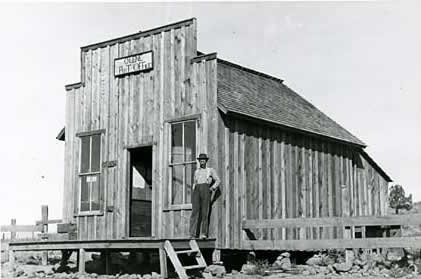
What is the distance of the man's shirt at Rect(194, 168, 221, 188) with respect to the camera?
1530 centimetres

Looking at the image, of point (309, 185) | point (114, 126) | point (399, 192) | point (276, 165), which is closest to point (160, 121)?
point (114, 126)

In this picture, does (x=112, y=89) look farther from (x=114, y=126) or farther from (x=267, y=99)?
(x=267, y=99)

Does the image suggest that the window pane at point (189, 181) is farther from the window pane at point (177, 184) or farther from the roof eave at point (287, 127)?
the roof eave at point (287, 127)

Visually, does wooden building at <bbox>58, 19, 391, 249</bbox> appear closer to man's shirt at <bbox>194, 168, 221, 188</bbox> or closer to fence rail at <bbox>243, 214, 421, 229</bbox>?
man's shirt at <bbox>194, 168, 221, 188</bbox>

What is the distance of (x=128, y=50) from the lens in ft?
59.2

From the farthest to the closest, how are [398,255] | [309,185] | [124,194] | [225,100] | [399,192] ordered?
[399,192] < [398,255] < [309,185] < [124,194] < [225,100]

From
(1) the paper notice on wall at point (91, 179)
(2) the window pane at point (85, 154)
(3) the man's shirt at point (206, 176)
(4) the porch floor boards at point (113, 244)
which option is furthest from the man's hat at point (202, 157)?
(2) the window pane at point (85, 154)

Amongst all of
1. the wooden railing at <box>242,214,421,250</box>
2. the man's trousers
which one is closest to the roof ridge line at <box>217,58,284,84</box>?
the man's trousers

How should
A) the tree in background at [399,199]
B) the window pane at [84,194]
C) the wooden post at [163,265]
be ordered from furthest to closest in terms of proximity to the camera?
1. the tree in background at [399,199]
2. the window pane at [84,194]
3. the wooden post at [163,265]

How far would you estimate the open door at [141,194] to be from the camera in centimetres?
1947

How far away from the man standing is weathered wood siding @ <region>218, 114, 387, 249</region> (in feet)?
1.57

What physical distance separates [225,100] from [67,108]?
5.58 metres

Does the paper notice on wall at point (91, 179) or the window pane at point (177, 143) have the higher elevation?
the window pane at point (177, 143)

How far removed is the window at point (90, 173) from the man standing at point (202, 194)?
3.92m
